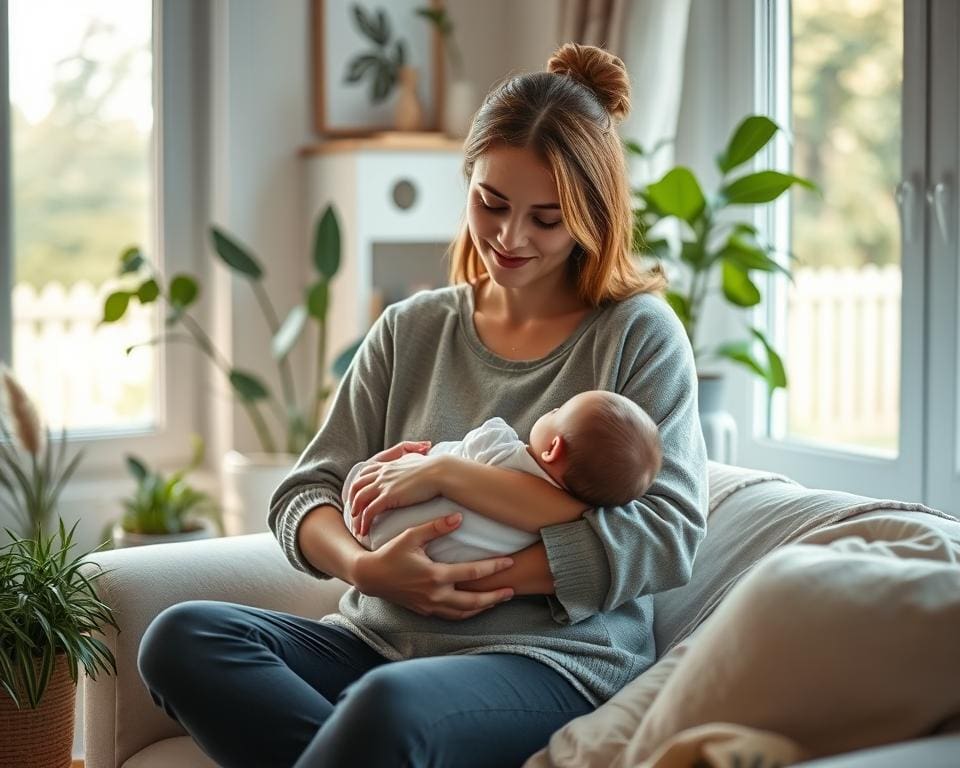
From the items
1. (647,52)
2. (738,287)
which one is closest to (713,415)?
(738,287)

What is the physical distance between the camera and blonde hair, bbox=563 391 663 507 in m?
1.59

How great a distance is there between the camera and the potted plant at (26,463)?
296 centimetres

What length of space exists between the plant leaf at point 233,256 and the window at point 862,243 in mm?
1349

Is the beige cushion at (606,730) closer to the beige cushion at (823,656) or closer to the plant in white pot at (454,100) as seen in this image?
the beige cushion at (823,656)

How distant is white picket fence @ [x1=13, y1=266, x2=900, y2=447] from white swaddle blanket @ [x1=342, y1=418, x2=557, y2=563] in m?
1.36

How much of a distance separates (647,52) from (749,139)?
53 centimetres

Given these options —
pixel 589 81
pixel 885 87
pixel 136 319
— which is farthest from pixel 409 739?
pixel 136 319

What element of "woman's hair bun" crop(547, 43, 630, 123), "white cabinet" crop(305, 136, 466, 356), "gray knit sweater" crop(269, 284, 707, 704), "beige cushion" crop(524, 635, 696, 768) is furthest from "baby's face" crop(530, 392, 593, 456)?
"white cabinet" crop(305, 136, 466, 356)

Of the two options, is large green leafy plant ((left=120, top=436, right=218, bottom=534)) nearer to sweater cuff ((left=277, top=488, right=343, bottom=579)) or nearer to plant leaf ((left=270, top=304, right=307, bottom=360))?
plant leaf ((left=270, top=304, right=307, bottom=360))

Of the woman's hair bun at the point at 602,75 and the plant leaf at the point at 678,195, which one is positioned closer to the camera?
the woman's hair bun at the point at 602,75

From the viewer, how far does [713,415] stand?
112 inches

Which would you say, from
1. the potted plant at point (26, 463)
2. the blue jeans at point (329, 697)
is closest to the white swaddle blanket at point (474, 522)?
the blue jeans at point (329, 697)

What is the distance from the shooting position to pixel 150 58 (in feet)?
12.0

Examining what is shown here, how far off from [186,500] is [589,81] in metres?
1.95
